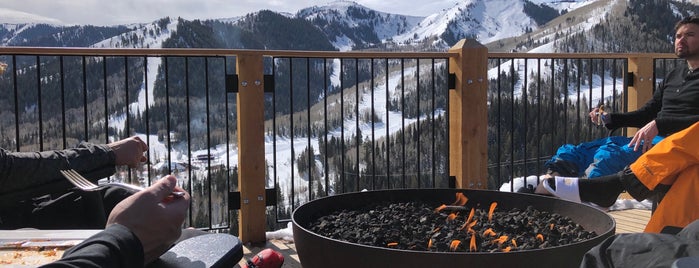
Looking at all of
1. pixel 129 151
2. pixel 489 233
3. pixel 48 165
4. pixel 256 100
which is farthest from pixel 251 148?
pixel 489 233

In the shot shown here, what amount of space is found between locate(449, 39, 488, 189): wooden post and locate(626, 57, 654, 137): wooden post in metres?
1.58

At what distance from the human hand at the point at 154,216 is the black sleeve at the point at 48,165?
2.62 feet

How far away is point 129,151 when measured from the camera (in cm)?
190

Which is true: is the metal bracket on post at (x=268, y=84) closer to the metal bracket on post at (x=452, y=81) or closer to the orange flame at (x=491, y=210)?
the metal bracket on post at (x=452, y=81)

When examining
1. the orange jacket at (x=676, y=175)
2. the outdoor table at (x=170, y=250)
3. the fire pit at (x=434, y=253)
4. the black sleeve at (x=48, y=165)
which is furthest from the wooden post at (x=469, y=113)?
the outdoor table at (x=170, y=250)

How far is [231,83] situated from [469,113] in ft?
5.25

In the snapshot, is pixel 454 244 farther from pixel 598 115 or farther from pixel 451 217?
pixel 598 115

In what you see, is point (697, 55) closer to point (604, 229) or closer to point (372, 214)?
point (604, 229)

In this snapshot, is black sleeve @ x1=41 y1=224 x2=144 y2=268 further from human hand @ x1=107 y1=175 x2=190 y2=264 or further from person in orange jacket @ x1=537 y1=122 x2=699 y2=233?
person in orange jacket @ x1=537 y1=122 x2=699 y2=233

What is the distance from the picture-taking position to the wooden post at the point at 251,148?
10.6ft

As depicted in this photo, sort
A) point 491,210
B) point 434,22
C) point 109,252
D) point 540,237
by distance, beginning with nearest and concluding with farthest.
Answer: point 109,252, point 540,237, point 491,210, point 434,22

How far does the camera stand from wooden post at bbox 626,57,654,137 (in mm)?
4598

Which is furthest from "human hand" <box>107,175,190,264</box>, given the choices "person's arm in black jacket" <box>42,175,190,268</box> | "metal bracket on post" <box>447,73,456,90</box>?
"metal bracket on post" <box>447,73,456,90</box>

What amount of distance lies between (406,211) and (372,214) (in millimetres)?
141
